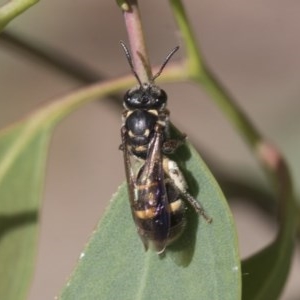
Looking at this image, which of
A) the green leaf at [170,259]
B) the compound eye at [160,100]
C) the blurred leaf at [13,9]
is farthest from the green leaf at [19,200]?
the blurred leaf at [13,9]

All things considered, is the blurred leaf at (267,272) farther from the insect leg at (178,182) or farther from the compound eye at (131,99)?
the compound eye at (131,99)

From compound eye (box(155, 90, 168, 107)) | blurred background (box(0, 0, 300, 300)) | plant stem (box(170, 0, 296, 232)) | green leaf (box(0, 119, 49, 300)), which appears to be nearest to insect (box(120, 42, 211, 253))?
compound eye (box(155, 90, 168, 107))

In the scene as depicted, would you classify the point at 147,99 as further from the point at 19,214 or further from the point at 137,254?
the point at 19,214

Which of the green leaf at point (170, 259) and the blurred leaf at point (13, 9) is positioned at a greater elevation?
the blurred leaf at point (13, 9)

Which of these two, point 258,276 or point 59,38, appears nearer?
point 258,276

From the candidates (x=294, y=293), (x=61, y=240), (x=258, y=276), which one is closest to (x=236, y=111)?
(x=258, y=276)

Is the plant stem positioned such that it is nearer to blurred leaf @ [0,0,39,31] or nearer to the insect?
the insect

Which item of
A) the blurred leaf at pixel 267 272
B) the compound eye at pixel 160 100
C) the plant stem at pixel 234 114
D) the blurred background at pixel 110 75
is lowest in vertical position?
the blurred background at pixel 110 75
